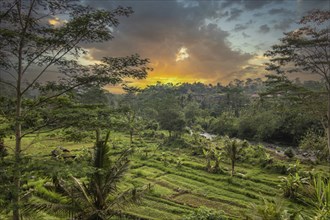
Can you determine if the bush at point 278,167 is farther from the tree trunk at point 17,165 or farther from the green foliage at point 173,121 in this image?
the tree trunk at point 17,165

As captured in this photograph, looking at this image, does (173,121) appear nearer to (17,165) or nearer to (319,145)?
(319,145)

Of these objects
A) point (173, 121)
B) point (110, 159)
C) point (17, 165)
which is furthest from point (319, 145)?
point (17, 165)

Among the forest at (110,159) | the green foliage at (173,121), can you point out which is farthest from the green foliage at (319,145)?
the green foliage at (173,121)

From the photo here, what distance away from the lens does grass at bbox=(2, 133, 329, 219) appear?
17.8 metres

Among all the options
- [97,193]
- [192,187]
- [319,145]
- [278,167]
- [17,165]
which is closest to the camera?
[17,165]

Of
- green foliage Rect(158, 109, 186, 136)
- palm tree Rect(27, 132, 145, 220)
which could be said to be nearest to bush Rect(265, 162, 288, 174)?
green foliage Rect(158, 109, 186, 136)

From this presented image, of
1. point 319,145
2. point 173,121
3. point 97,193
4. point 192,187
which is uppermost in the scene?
point 173,121

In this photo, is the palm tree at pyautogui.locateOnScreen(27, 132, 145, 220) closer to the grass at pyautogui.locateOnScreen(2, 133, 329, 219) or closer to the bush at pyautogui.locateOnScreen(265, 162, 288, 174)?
the grass at pyautogui.locateOnScreen(2, 133, 329, 219)

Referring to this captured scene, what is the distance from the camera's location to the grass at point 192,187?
1784 centimetres

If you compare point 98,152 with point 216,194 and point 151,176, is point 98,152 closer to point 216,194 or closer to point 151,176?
point 216,194

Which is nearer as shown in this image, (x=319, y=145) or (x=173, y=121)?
(x=319, y=145)

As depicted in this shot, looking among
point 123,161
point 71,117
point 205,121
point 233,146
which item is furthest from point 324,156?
point 205,121

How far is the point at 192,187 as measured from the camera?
75.4ft

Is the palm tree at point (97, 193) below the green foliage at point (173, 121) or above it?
below
